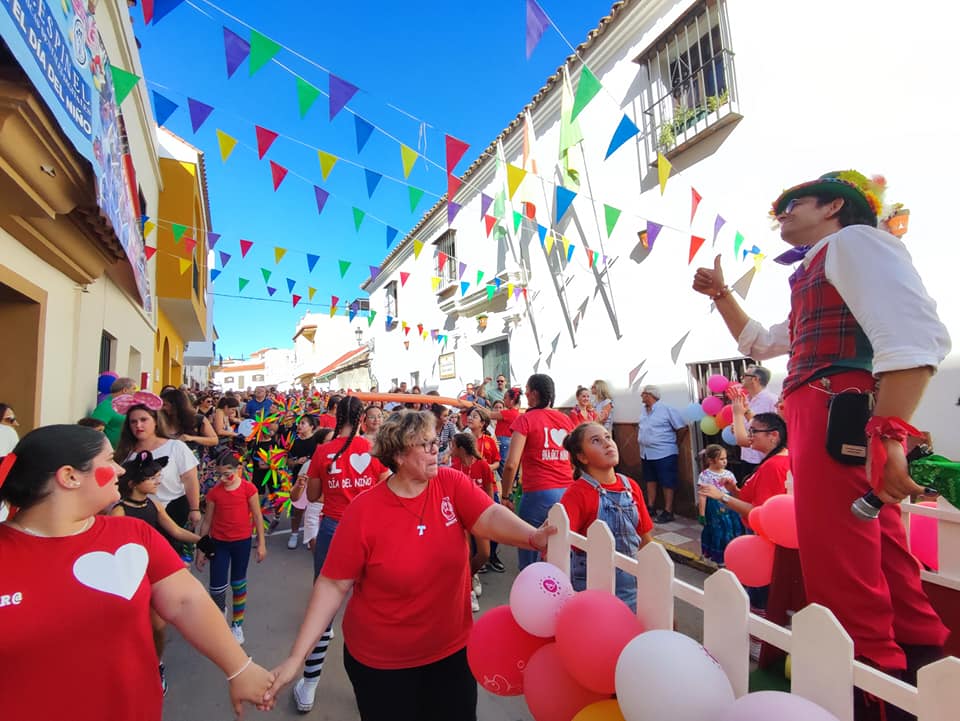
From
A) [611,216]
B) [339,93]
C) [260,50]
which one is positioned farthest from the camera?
[611,216]

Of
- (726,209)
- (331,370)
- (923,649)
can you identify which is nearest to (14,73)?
(923,649)

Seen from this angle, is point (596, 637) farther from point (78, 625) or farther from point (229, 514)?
point (229, 514)

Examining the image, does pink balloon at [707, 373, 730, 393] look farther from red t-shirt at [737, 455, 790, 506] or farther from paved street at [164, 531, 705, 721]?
red t-shirt at [737, 455, 790, 506]

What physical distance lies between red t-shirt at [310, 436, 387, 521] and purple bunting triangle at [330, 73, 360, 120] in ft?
10.2

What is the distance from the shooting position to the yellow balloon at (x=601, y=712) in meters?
1.52

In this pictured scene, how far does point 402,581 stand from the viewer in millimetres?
1963

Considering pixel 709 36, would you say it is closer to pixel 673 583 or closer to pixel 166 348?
pixel 673 583

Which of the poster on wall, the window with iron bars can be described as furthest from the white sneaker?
the window with iron bars

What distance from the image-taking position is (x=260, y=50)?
413cm

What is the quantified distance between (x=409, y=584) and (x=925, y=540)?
212 cm

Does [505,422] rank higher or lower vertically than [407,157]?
lower

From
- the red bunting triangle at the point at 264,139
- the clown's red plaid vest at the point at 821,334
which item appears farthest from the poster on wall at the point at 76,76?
the clown's red plaid vest at the point at 821,334

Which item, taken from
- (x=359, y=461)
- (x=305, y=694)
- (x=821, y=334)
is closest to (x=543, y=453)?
(x=359, y=461)

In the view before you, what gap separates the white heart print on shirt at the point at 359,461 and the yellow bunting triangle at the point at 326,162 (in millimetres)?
3871
